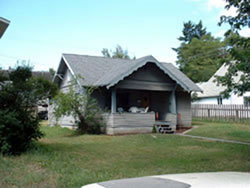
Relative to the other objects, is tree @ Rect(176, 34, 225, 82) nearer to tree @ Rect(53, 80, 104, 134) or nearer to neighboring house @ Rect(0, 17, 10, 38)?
tree @ Rect(53, 80, 104, 134)

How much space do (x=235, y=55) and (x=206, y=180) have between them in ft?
21.2

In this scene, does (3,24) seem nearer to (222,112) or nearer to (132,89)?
(132,89)

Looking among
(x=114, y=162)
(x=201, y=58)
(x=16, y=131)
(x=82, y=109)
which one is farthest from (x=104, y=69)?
(x=201, y=58)

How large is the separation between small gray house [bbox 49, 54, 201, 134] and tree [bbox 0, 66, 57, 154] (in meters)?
5.66

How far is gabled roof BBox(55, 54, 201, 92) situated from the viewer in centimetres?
1600

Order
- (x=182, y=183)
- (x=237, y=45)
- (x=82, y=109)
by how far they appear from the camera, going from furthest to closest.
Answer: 1. (x=82, y=109)
2. (x=237, y=45)
3. (x=182, y=183)

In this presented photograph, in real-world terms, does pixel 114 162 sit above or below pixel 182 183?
below

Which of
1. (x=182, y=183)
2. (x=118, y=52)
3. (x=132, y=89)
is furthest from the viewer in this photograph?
(x=118, y=52)

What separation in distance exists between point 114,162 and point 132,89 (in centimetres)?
933

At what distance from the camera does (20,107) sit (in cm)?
996

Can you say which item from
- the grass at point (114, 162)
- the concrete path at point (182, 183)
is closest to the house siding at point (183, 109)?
the grass at point (114, 162)

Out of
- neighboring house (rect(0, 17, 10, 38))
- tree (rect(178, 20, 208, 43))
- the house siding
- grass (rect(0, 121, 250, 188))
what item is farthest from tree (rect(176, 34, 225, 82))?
neighboring house (rect(0, 17, 10, 38))

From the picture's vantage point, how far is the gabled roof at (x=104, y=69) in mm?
16002

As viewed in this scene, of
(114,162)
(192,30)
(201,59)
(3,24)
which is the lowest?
(114,162)
